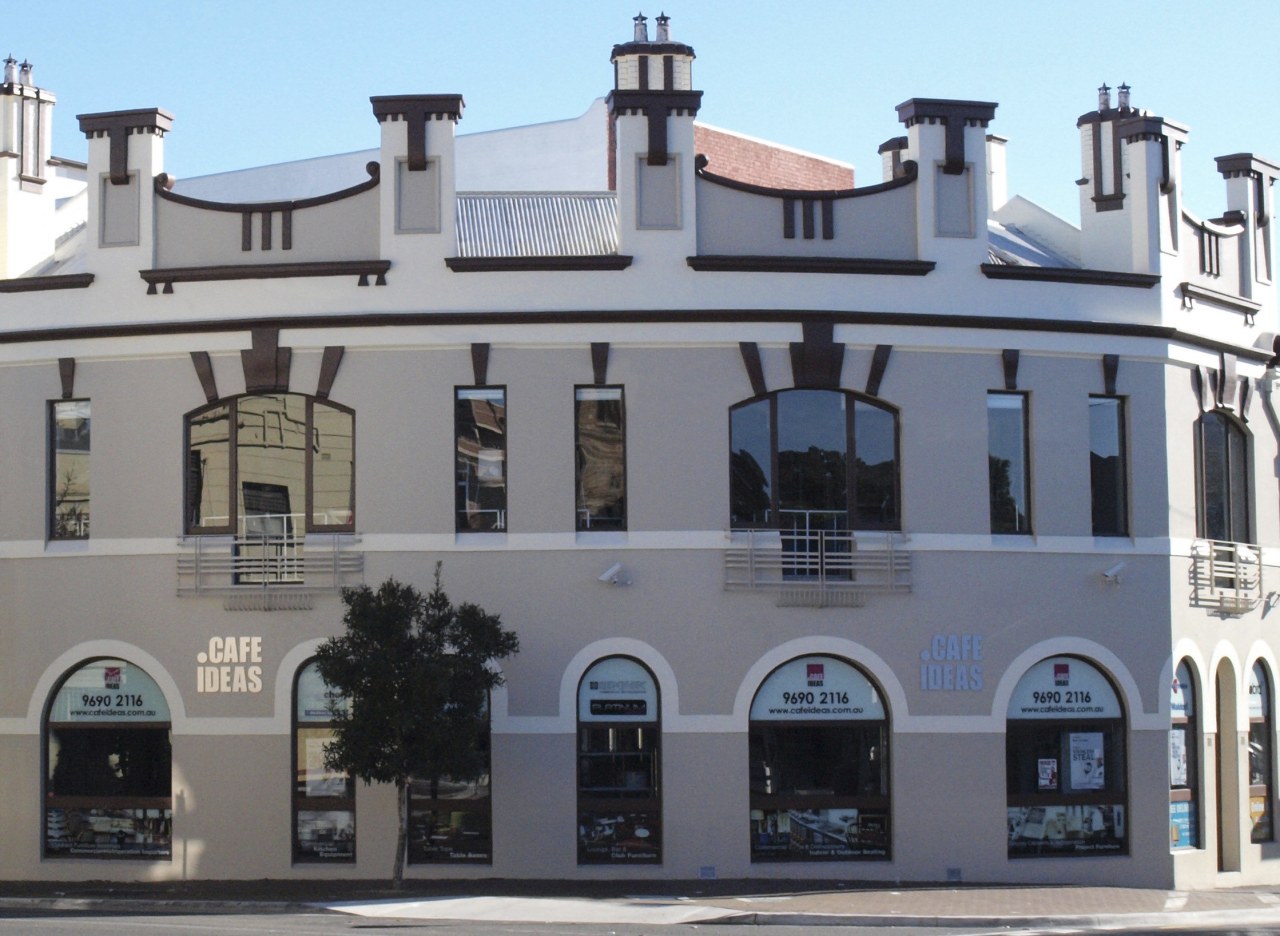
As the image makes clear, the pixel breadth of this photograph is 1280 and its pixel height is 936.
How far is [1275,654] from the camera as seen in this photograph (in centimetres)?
2566

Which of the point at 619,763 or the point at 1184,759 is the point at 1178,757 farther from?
the point at 619,763

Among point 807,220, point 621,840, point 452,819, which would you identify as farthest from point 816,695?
point 807,220

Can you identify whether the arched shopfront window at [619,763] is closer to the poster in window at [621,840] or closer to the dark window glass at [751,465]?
the poster in window at [621,840]

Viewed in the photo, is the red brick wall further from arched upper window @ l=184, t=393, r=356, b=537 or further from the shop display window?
the shop display window

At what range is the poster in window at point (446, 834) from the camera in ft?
72.3

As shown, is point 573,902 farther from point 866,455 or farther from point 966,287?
point 966,287

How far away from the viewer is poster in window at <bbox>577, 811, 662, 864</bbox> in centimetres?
2206

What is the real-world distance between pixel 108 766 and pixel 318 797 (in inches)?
113

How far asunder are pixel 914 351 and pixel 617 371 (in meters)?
3.91

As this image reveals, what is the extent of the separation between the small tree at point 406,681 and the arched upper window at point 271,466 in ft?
7.45

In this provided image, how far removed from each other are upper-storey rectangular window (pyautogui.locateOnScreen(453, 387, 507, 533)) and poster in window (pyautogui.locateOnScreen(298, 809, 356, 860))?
13.0ft

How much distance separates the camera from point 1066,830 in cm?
2281

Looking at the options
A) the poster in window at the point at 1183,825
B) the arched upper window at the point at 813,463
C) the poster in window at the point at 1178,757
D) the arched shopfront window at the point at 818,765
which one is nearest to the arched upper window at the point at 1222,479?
the poster in window at the point at 1178,757

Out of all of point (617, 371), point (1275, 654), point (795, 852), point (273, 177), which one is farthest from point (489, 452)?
point (273, 177)
